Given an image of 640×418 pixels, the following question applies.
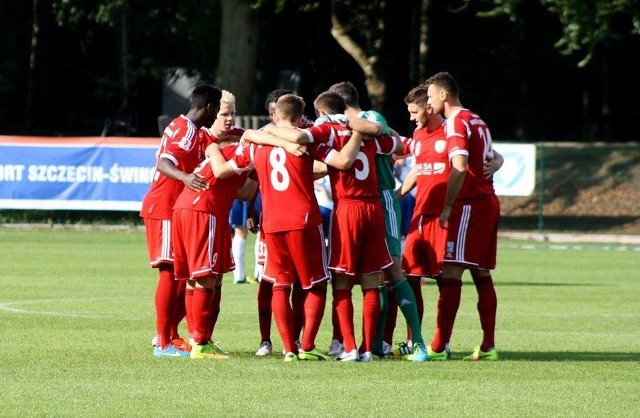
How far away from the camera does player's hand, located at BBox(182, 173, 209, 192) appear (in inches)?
428

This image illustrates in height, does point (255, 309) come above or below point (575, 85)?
below

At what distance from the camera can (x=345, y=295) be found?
11000 mm

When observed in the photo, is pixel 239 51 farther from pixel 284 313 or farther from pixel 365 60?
pixel 284 313

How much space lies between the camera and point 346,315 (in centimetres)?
1088

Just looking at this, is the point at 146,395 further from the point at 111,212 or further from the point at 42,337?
the point at 111,212

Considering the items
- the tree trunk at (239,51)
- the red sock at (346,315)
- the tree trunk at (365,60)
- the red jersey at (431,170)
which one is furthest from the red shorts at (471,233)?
the tree trunk at (365,60)

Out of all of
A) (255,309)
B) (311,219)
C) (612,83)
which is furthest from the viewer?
(612,83)

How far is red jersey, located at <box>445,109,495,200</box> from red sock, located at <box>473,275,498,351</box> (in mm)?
739

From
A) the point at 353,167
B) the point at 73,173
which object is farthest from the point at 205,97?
the point at 73,173

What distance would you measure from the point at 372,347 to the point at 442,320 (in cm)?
61

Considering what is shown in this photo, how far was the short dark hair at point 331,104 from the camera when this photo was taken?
1096cm

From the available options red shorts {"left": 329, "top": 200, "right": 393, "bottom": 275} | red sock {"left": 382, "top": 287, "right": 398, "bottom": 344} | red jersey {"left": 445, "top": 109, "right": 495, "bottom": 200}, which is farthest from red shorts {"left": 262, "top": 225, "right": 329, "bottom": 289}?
red jersey {"left": 445, "top": 109, "right": 495, "bottom": 200}

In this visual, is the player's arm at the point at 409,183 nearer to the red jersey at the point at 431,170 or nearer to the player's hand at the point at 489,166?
the red jersey at the point at 431,170

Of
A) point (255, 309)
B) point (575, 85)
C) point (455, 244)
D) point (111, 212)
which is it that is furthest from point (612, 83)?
point (455, 244)
